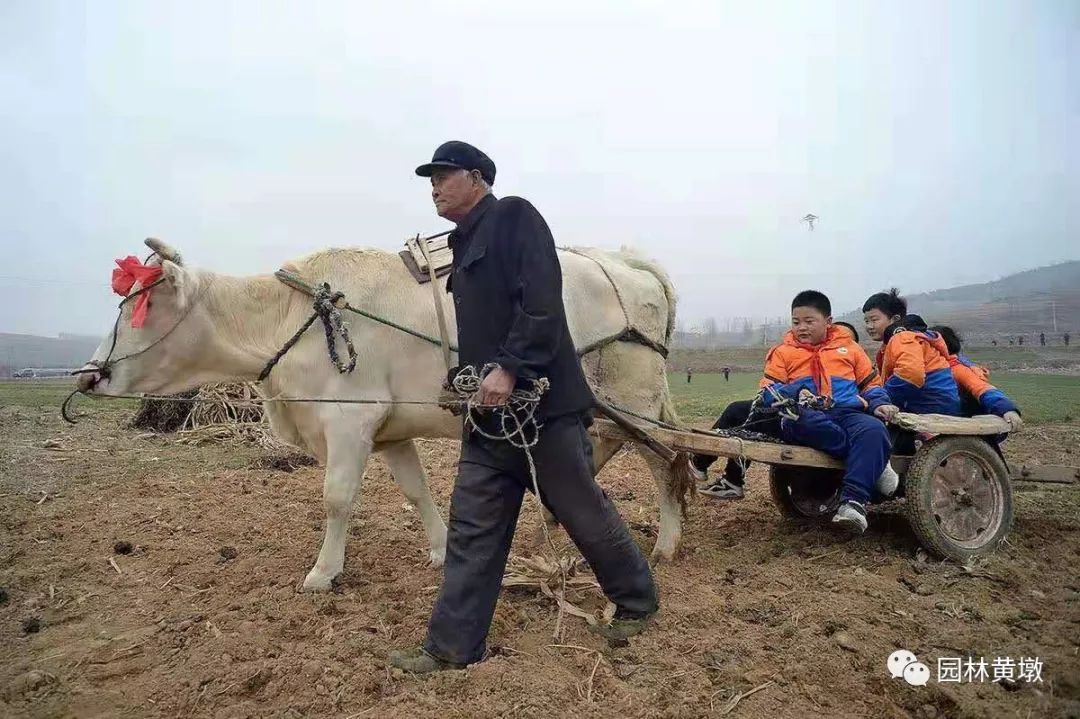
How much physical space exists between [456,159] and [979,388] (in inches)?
174

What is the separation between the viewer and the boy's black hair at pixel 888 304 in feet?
17.5

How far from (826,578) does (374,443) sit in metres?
2.96

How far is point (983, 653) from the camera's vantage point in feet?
9.68

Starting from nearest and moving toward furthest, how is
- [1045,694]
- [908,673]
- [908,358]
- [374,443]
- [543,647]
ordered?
[1045,694] < [908,673] < [543,647] < [374,443] < [908,358]

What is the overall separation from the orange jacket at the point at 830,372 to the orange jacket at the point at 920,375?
0.24m

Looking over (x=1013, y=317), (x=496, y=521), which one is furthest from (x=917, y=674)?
(x=1013, y=317)

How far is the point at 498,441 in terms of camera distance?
122 inches

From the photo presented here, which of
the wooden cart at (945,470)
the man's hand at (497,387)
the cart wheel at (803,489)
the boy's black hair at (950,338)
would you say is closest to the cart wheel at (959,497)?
the wooden cart at (945,470)

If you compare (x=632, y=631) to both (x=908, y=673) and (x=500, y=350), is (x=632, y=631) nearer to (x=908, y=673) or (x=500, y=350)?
(x=908, y=673)

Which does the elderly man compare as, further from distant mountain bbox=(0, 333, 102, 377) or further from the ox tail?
distant mountain bbox=(0, 333, 102, 377)

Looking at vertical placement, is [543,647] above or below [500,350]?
below

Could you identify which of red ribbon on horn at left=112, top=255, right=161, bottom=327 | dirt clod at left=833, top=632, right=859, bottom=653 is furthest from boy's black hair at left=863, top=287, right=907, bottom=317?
red ribbon on horn at left=112, top=255, right=161, bottom=327

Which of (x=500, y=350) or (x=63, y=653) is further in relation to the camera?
(x=63, y=653)

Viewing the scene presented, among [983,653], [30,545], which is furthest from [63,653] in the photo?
[983,653]
